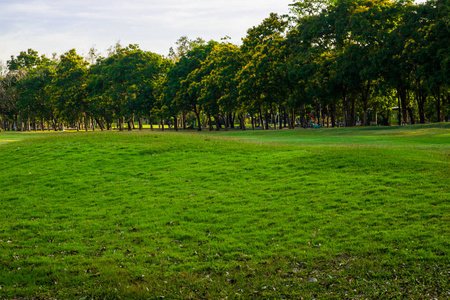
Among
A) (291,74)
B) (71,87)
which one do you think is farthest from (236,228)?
(71,87)

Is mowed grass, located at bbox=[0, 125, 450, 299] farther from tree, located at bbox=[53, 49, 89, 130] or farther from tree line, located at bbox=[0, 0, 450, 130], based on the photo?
tree, located at bbox=[53, 49, 89, 130]

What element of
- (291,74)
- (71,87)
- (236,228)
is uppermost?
(71,87)

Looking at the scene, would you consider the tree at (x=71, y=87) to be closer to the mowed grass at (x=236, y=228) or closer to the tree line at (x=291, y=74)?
the tree line at (x=291, y=74)

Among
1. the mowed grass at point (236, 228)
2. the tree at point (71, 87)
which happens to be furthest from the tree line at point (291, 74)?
the mowed grass at point (236, 228)

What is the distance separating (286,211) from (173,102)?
64.1 m

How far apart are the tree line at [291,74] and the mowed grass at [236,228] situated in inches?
1122

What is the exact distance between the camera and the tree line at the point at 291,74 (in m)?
45.5

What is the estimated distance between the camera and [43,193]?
18531mm

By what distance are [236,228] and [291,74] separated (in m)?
43.7

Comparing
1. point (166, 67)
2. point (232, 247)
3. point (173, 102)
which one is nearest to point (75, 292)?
point (232, 247)

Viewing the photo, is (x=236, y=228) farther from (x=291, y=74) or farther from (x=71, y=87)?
(x=71, y=87)

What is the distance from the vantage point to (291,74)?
174 feet

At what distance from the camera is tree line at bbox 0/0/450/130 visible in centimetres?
4550

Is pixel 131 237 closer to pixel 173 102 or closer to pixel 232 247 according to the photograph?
pixel 232 247
